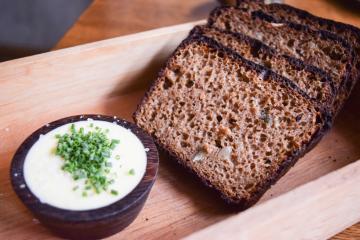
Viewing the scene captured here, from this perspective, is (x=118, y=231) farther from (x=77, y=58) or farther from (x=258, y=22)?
(x=258, y=22)

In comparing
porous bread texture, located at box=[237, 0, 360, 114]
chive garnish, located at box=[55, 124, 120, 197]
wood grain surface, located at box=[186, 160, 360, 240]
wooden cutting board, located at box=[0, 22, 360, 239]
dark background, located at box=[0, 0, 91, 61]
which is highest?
porous bread texture, located at box=[237, 0, 360, 114]

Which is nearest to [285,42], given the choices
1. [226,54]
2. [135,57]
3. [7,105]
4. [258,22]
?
[258,22]

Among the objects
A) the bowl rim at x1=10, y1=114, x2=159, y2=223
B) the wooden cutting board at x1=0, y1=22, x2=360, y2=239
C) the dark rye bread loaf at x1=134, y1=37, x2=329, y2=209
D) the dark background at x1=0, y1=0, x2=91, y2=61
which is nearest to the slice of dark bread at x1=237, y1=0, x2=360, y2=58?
the wooden cutting board at x1=0, y1=22, x2=360, y2=239

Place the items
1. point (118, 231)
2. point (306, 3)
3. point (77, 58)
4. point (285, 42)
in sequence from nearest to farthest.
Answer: point (118, 231), point (77, 58), point (285, 42), point (306, 3)

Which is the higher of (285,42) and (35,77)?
(285,42)

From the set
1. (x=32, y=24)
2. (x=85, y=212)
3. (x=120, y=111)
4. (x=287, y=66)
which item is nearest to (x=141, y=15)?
(x=120, y=111)

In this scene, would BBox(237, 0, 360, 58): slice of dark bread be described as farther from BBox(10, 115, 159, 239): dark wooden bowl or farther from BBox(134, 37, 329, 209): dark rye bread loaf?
BBox(10, 115, 159, 239): dark wooden bowl
